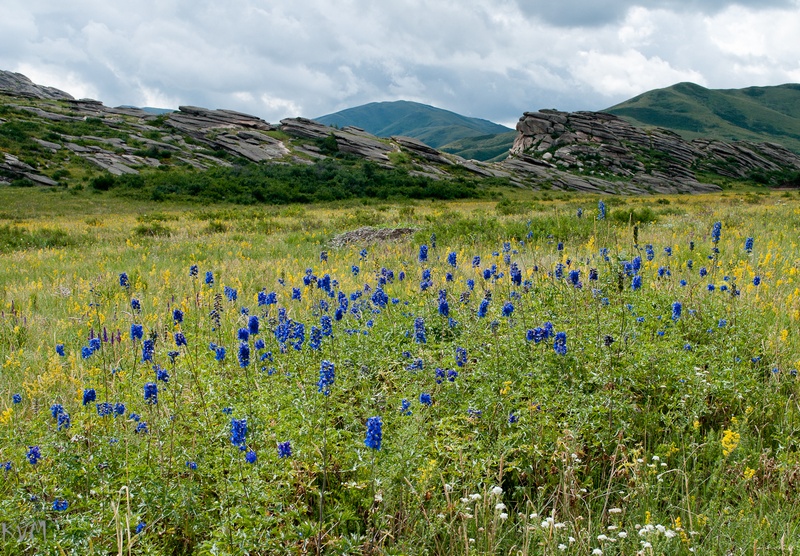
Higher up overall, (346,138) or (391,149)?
(346,138)

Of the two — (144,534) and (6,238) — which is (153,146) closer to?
(6,238)

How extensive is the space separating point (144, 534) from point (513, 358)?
97.8 inches

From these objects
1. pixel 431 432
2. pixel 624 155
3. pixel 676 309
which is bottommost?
pixel 431 432

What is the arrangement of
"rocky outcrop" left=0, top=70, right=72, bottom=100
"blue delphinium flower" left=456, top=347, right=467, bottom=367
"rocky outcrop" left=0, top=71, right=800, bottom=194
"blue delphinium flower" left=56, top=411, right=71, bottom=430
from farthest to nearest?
"rocky outcrop" left=0, top=70, right=72, bottom=100, "rocky outcrop" left=0, top=71, right=800, bottom=194, "blue delphinium flower" left=456, top=347, right=467, bottom=367, "blue delphinium flower" left=56, top=411, right=71, bottom=430

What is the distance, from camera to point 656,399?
3.44 meters

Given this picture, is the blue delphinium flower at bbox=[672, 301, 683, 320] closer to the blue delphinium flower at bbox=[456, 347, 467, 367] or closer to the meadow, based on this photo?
the meadow

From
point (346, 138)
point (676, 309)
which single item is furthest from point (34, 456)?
point (346, 138)

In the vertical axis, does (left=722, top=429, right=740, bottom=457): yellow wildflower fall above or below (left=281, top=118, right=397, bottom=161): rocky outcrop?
below

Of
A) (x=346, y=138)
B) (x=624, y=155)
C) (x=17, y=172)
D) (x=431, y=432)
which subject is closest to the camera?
(x=431, y=432)

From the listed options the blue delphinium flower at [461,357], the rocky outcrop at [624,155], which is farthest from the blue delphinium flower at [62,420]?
the rocky outcrop at [624,155]

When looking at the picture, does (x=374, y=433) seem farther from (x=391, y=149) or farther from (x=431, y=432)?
(x=391, y=149)

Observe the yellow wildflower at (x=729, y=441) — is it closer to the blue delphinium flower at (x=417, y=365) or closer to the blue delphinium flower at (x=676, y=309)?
the blue delphinium flower at (x=676, y=309)

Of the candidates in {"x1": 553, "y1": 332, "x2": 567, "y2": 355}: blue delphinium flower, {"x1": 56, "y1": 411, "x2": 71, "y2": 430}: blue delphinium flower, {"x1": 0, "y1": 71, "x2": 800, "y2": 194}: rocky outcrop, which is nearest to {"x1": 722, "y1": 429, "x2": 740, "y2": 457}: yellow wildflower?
{"x1": 553, "y1": 332, "x2": 567, "y2": 355}: blue delphinium flower

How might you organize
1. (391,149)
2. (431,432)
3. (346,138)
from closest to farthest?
(431,432) → (346,138) → (391,149)
